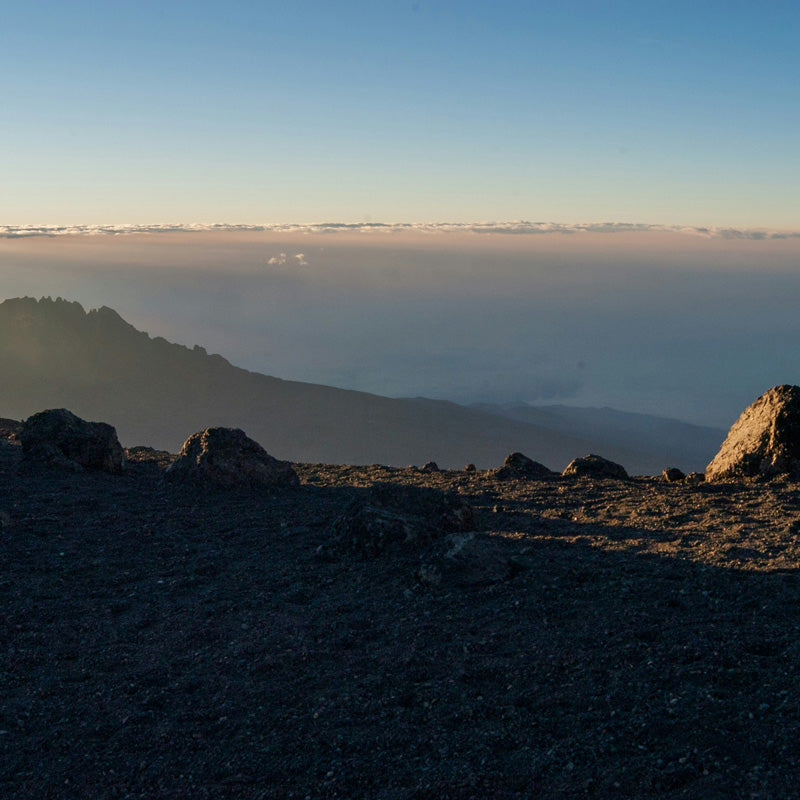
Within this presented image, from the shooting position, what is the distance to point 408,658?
790cm

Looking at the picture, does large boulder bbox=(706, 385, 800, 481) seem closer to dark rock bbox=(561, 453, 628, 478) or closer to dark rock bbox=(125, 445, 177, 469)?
dark rock bbox=(561, 453, 628, 478)

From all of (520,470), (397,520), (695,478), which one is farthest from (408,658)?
(695,478)

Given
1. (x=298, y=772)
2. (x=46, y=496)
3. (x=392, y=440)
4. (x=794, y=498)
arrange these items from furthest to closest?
(x=392, y=440), (x=46, y=496), (x=794, y=498), (x=298, y=772)

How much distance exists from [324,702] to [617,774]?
290cm

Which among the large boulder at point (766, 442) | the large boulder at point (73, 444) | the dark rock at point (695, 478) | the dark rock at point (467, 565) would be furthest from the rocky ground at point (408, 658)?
the large boulder at point (73, 444)

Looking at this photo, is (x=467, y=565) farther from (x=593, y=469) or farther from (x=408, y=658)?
(x=593, y=469)

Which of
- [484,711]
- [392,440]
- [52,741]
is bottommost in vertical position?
[392,440]

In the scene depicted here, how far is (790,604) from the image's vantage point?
8.27 m

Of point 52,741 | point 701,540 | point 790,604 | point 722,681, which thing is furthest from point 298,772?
point 701,540

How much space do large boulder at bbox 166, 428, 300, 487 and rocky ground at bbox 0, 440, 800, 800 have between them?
2603 millimetres

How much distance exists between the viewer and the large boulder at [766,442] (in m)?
15.4

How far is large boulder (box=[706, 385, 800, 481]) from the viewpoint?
50.5 feet

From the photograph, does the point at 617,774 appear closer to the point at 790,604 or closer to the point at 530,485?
the point at 790,604

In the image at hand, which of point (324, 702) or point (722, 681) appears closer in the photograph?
point (722, 681)
